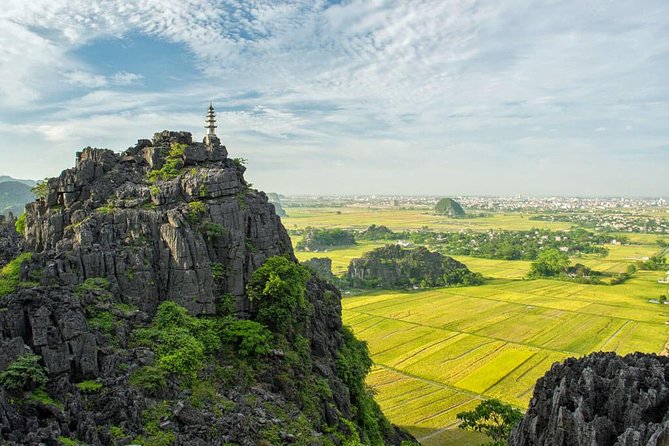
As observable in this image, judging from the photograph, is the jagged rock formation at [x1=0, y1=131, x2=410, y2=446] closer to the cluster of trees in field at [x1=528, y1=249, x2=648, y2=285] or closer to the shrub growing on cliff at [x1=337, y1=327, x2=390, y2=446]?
the shrub growing on cliff at [x1=337, y1=327, x2=390, y2=446]

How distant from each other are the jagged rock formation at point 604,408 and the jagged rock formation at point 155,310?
9815mm

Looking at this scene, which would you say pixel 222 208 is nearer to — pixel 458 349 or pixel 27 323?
pixel 27 323

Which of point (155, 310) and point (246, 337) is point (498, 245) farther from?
point (155, 310)

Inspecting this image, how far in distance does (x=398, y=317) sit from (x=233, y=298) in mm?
59522

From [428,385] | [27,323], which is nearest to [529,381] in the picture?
[428,385]

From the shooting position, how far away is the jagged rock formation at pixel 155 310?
56.3 feet

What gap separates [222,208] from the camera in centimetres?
2884

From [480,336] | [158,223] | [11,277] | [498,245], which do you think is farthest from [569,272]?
[11,277]

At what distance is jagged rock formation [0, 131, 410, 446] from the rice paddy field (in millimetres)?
18135

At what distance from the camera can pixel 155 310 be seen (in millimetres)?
25031

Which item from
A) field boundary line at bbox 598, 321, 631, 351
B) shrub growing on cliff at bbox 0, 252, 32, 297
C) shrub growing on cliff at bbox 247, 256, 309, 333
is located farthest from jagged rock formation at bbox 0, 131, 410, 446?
field boundary line at bbox 598, 321, 631, 351

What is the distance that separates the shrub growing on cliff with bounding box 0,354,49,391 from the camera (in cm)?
1597

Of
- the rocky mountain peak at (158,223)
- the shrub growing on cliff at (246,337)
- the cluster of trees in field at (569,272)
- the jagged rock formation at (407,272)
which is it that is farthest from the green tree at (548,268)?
the shrub growing on cliff at (246,337)

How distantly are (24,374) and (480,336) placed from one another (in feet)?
214
